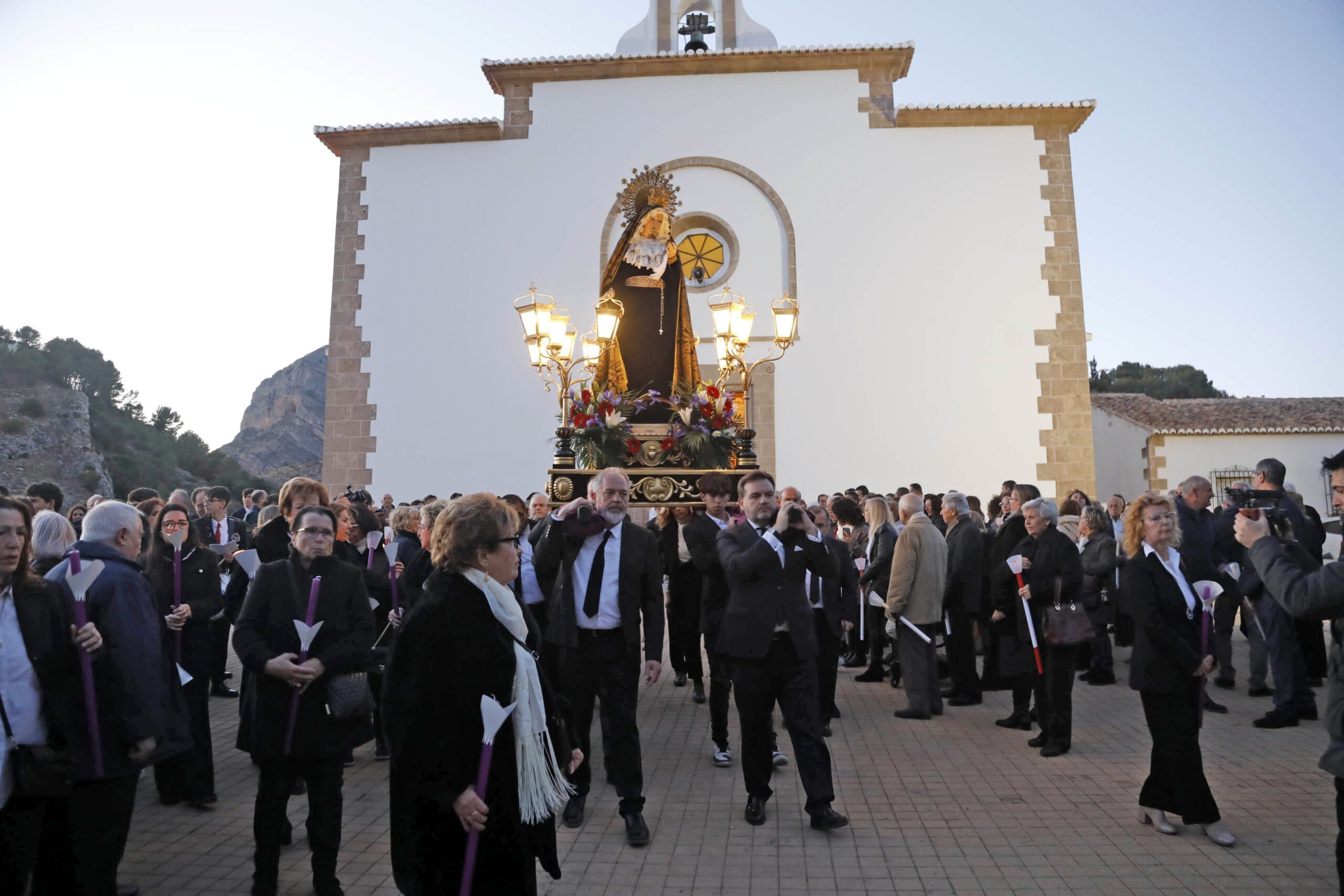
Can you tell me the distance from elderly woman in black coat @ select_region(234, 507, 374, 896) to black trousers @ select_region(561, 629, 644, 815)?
1179mm

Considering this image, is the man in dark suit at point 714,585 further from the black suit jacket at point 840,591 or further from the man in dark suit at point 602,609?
the black suit jacket at point 840,591

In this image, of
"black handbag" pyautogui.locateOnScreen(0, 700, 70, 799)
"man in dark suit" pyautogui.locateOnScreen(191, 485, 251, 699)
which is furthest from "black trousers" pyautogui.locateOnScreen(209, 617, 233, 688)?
"black handbag" pyautogui.locateOnScreen(0, 700, 70, 799)

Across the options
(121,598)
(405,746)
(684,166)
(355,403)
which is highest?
(684,166)

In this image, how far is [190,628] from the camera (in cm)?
510

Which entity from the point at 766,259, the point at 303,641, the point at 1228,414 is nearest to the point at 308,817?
→ the point at 303,641

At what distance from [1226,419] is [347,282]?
803 inches

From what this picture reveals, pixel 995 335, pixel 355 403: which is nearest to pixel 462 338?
pixel 355 403

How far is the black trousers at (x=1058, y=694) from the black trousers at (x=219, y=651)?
6.02m

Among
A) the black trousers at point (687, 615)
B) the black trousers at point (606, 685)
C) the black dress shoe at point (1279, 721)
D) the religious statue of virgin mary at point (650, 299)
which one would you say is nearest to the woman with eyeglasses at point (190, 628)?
the black trousers at point (606, 685)

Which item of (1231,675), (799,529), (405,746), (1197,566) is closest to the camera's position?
(405,746)

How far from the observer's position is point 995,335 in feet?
46.0

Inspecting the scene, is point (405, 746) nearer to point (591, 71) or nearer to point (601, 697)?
point (601, 697)

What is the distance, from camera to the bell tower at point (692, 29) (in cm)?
1566

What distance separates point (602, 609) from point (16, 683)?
2.56 m
